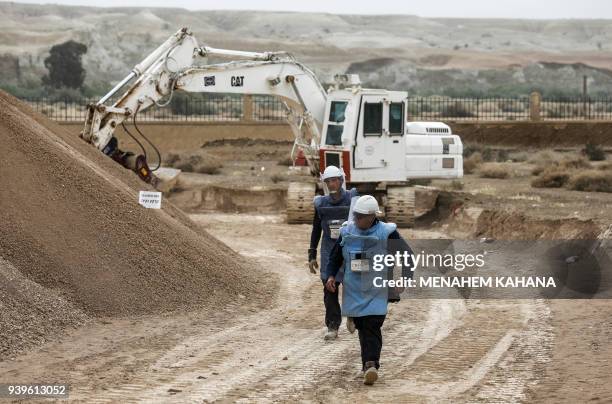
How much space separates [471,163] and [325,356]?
24917 mm

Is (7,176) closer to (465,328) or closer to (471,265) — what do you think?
(465,328)

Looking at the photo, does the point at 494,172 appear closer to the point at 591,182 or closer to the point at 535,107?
the point at 591,182

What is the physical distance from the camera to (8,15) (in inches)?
6024

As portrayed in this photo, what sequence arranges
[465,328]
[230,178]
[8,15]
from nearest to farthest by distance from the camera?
[465,328] → [230,178] → [8,15]

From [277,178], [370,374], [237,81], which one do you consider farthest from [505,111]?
[370,374]

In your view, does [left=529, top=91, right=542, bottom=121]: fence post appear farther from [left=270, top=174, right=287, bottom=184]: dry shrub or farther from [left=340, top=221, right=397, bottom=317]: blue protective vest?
[left=340, top=221, right=397, bottom=317]: blue protective vest

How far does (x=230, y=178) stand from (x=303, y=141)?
26.0 feet

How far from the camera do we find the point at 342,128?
24.3 metres

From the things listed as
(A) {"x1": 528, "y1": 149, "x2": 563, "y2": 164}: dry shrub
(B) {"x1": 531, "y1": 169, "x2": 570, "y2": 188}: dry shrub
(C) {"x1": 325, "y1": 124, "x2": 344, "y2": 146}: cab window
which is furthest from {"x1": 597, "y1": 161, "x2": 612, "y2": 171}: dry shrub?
(C) {"x1": 325, "y1": 124, "x2": 344, "y2": 146}: cab window

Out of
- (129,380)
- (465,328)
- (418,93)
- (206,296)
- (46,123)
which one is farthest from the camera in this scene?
(418,93)

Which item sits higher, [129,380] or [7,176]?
[7,176]

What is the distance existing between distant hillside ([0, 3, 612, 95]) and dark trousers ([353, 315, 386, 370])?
63.9 metres

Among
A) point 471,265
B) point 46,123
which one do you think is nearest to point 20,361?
point 46,123

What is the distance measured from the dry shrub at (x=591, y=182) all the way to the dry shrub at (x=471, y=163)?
621 cm
